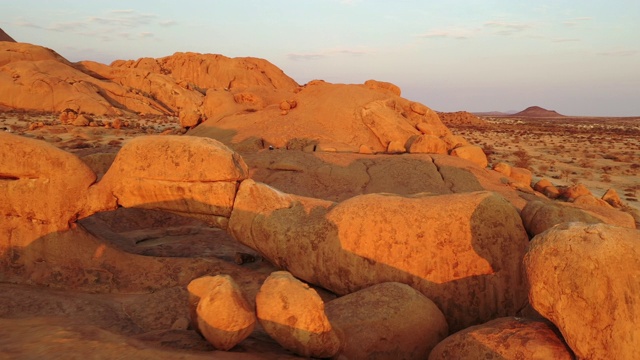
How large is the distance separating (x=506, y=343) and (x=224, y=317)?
2737 millimetres

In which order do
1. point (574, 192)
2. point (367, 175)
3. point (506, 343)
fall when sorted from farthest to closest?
point (574, 192), point (367, 175), point (506, 343)

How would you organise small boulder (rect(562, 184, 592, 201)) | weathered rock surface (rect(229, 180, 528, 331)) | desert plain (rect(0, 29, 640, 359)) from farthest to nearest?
small boulder (rect(562, 184, 592, 201)) → weathered rock surface (rect(229, 180, 528, 331)) → desert plain (rect(0, 29, 640, 359))

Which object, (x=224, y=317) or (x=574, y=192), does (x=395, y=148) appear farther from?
(x=224, y=317)

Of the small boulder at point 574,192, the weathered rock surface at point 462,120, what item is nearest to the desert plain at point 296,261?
the small boulder at point 574,192

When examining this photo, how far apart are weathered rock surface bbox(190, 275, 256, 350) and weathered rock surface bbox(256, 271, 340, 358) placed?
19 centimetres

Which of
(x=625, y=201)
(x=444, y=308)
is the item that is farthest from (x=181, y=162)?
(x=625, y=201)

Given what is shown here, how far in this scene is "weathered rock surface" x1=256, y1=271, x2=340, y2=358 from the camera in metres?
4.43

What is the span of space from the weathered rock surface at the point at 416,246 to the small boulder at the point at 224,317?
2345 mm

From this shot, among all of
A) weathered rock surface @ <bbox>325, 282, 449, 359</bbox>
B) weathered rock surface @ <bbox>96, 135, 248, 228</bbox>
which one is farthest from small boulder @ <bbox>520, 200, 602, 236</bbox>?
weathered rock surface @ <bbox>96, 135, 248, 228</bbox>

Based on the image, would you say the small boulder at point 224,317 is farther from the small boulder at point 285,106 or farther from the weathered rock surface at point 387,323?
the small boulder at point 285,106

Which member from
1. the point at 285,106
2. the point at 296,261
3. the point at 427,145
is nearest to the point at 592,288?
the point at 296,261

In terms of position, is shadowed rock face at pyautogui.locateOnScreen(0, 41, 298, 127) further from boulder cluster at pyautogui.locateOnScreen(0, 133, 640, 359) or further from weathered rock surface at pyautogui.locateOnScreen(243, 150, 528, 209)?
boulder cluster at pyautogui.locateOnScreen(0, 133, 640, 359)

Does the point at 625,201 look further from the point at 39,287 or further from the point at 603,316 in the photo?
the point at 39,287

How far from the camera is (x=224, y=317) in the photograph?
14.2 ft
